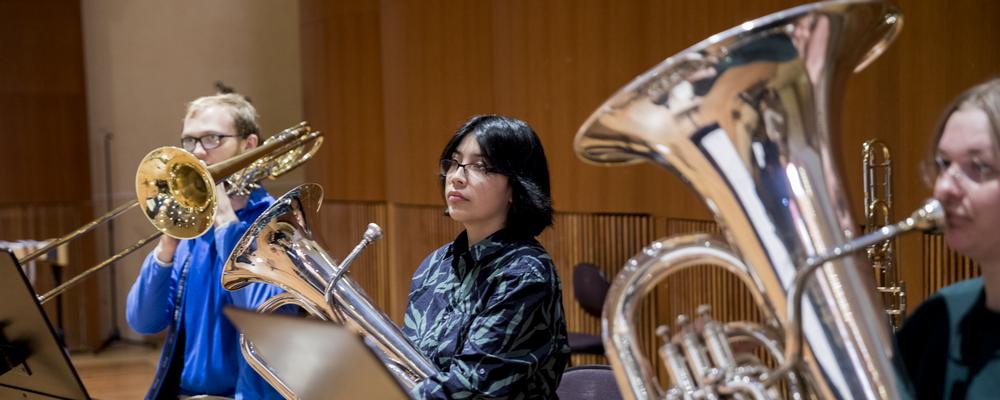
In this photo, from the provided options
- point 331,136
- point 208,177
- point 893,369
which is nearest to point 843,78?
point 893,369

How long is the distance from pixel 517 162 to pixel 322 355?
737mm

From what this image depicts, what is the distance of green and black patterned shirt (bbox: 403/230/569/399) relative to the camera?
5.40 ft

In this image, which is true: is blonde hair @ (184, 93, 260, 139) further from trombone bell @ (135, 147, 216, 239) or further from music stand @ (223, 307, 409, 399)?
music stand @ (223, 307, 409, 399)

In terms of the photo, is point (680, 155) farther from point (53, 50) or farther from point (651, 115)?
point (53, 50)

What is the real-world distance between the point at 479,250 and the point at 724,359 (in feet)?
2.27

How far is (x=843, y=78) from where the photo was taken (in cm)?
120

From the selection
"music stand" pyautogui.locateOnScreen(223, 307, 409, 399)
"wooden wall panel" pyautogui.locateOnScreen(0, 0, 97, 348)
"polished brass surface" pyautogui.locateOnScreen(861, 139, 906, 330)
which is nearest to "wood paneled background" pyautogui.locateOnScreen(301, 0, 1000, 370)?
"polished brass surface" pyautogui.locateOnScreen(861, 139, 906, 330)

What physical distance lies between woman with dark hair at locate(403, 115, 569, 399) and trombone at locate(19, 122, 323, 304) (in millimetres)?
642

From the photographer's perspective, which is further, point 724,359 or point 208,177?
point 208,177

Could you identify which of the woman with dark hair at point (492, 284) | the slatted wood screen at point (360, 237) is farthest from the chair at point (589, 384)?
the slatted wood screen at point (360, 237)

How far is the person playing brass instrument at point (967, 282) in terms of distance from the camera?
3.56 feet

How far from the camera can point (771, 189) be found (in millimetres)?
1164

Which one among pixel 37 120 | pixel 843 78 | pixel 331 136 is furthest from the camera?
pixel 37 120

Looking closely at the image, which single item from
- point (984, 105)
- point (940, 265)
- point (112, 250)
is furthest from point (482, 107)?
point (984, 105)
